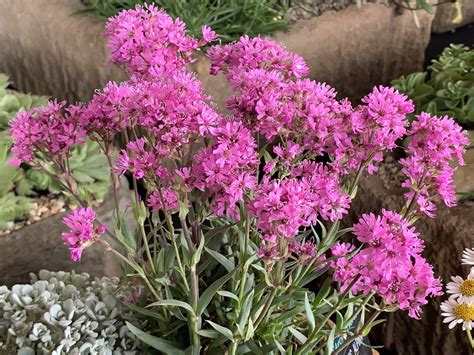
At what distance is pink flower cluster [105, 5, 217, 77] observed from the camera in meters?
0.74

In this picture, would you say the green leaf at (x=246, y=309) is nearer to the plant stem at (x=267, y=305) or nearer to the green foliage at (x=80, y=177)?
the plant stem at (x=267, y=305)

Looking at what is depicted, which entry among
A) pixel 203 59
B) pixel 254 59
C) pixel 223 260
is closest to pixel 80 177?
pixel 203 59

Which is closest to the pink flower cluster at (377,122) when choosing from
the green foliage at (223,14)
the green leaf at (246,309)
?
the green leaf at (246,309)

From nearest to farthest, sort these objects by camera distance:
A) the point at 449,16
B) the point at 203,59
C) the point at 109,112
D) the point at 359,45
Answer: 1. the point at 109,112
2. the point at 203,59
3. the point at 359,45
4. the point at 449,16

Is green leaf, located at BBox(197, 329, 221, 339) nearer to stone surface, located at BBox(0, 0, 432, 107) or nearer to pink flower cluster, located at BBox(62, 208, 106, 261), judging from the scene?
pink flower cluster, located at BBox(62, 208, 106, 261)

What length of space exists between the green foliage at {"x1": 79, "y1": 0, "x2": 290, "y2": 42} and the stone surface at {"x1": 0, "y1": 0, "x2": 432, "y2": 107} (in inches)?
1.8

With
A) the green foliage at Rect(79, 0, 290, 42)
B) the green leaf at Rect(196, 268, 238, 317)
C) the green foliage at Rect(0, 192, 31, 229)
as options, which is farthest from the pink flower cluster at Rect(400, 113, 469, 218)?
the green foliage at Rect(79, 0, 290, 42)

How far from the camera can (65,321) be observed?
0.90 meters

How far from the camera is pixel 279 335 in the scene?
0.92 m

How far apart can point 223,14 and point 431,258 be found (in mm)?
890

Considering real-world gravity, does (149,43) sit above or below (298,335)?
above

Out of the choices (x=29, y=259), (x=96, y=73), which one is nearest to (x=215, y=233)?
(x=29, y=259)

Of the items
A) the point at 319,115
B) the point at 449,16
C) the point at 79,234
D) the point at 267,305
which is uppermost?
the point at 319,115

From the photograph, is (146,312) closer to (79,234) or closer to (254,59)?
(79,234)
